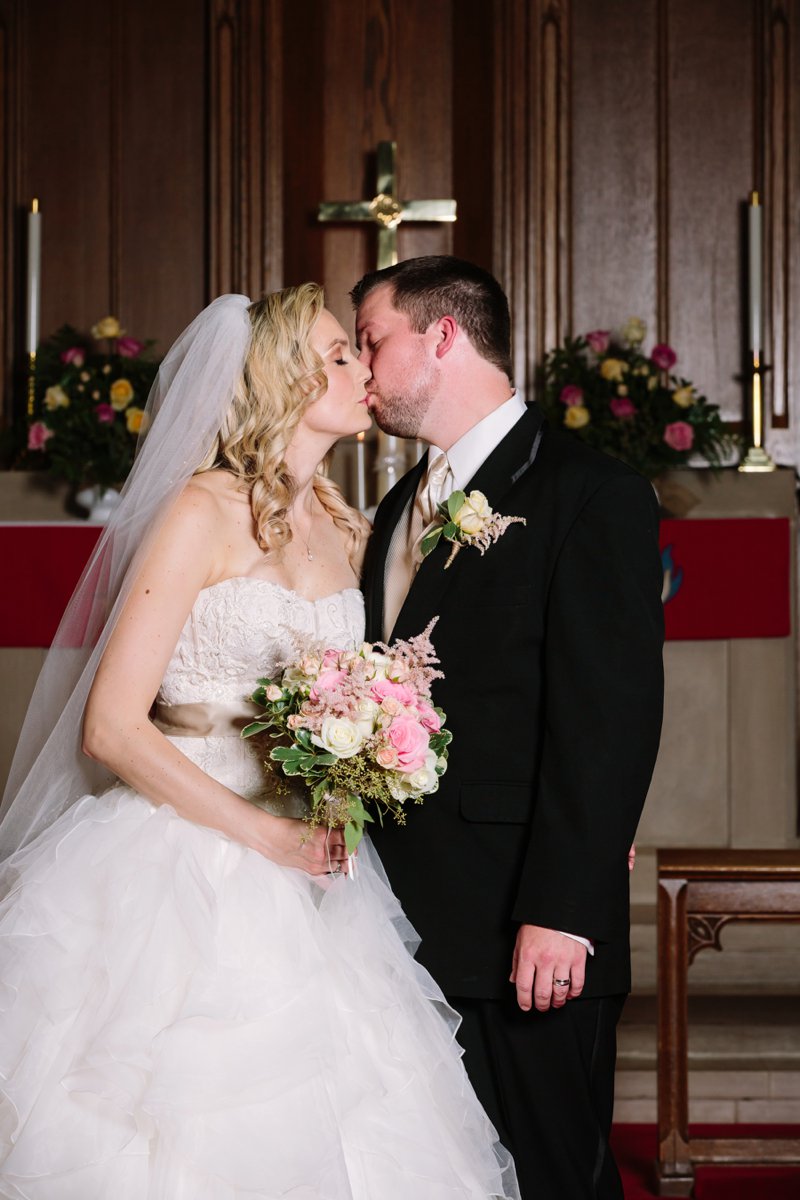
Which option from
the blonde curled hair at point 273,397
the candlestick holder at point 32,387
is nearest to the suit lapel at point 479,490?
the blonde curled hair at point 273,397

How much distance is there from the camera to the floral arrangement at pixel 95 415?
5.38m

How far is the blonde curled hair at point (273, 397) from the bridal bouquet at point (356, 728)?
0.58m

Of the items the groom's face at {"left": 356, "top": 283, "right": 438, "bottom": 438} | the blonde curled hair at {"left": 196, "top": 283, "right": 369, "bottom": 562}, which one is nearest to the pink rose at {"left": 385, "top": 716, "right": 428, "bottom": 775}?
the blonde curled hair at {"left": 196, "top": 283, "right": 369, "bottom": 562}

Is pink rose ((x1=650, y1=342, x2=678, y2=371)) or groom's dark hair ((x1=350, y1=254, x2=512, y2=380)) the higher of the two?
pink rose ((x1=650, y1=342, x2=678, y2=371))

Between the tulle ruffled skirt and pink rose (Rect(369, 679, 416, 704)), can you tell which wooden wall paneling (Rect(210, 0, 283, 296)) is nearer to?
the tulle ruffled skirt

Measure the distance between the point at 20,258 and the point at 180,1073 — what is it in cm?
504

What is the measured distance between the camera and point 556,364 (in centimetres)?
584

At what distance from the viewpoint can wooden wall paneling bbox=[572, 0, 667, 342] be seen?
641 centimetres

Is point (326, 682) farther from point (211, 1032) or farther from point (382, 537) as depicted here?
point (382, 537)

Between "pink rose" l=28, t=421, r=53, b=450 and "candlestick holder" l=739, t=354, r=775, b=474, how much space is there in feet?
9.29

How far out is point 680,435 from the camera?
5.34 metres

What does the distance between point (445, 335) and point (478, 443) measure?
256 mm

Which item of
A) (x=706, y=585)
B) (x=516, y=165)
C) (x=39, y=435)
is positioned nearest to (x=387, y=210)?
(x=516, y=165)

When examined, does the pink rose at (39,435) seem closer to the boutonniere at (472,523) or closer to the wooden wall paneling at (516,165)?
the wooden wall paneling at (516,165)
